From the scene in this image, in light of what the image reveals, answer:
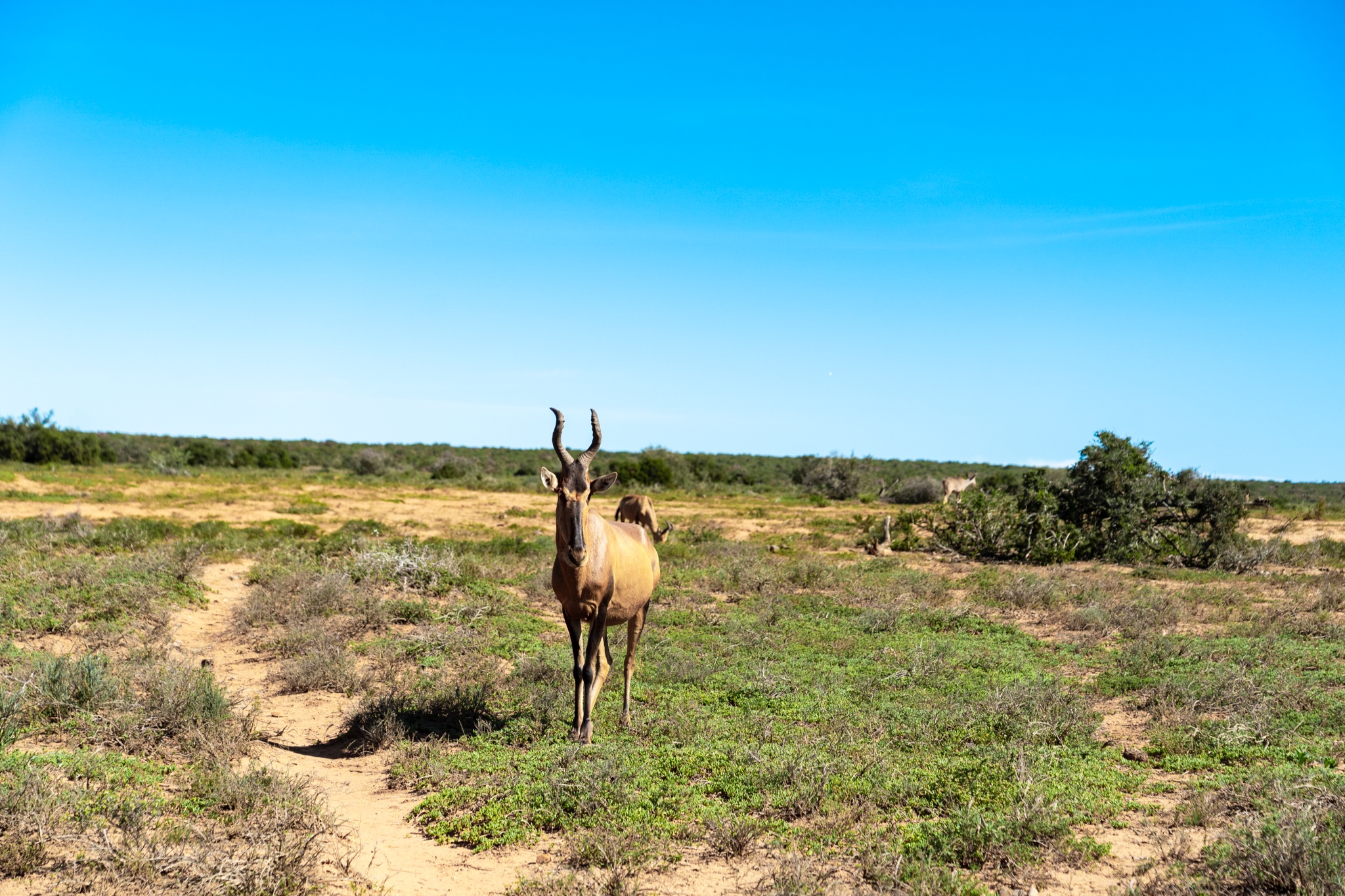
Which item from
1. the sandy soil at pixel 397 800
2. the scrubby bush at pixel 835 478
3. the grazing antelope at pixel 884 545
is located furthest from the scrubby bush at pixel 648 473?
the grazing antelope at pixel 884 545

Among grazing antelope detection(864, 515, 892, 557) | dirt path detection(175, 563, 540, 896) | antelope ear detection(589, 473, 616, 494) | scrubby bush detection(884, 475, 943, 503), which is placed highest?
antelope ear detection(589, 473, 616, 494)

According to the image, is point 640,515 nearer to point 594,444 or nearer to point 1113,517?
point 594,444

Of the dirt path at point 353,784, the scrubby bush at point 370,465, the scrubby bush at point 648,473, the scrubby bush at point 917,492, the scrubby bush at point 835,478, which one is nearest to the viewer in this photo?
the dirt path at point 353,784

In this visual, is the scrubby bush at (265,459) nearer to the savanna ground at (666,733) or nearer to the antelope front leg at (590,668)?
the savanna ground at (666,733)

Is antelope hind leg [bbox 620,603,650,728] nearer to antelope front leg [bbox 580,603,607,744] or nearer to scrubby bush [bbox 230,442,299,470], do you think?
antelope front leg [bbox 580,603,607,744]

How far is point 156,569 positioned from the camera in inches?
533

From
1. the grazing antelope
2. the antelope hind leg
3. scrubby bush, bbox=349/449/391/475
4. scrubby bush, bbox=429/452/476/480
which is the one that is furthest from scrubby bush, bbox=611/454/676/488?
the antelope hind leg

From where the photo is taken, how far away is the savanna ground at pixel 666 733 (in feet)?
16.4

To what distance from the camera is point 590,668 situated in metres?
7.38

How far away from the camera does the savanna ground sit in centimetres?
499

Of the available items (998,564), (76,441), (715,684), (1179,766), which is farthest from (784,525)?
(76,441)

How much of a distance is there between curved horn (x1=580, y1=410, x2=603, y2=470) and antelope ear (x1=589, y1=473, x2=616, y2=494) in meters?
0.16

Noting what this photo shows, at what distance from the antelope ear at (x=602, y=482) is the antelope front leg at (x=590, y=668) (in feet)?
3.51

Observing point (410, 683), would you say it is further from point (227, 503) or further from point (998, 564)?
point (227, 503)
